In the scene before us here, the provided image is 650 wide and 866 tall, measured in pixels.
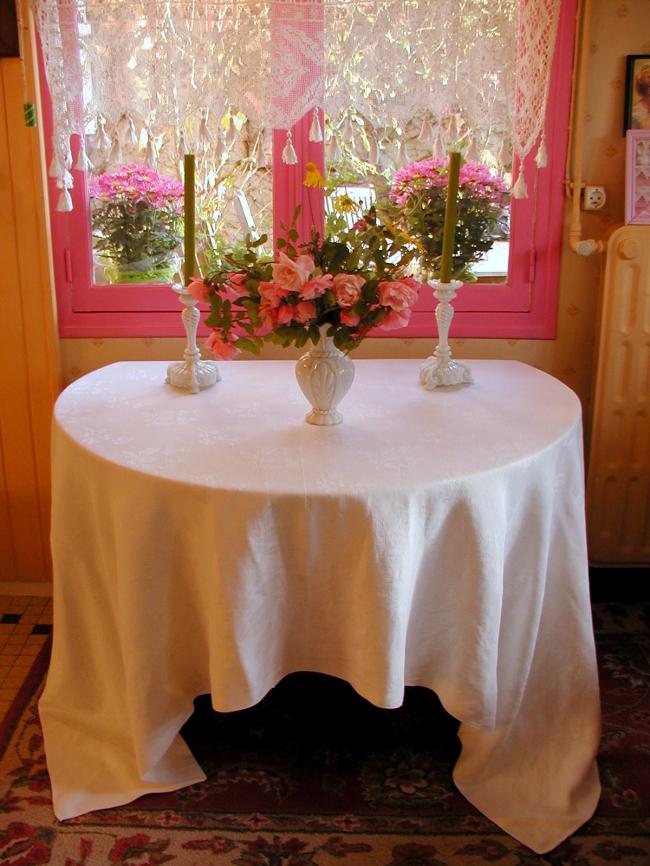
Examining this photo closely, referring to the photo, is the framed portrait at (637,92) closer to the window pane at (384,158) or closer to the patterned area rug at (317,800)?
the window pane at (384,158)

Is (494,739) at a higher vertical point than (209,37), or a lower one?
lower

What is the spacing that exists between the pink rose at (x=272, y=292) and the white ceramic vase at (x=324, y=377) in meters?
0.15

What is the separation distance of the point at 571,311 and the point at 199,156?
112 centimetres

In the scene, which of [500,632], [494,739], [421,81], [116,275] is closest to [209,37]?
[421,81]

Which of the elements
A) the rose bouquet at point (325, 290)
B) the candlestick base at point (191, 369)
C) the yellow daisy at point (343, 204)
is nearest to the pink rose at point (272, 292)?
the rose bouquet at point (325, 290)

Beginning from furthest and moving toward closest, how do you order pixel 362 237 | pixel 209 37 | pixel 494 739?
1. pixel 209 37
2. pixel 494 739
3. pixel 362 237

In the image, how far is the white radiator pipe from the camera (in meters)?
2.14

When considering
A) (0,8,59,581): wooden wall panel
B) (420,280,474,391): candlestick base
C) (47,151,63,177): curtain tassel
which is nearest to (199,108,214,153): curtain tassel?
(47,151,63,177): curtain tassel

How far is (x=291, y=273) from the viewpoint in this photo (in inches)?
56.7

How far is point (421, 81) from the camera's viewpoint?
2.02m

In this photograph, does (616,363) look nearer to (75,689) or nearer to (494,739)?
(494,739)

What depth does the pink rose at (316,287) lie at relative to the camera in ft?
4.73

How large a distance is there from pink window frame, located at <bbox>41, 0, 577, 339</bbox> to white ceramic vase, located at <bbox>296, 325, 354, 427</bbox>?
761 mm

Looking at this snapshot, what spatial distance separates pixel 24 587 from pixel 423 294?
149 cm
